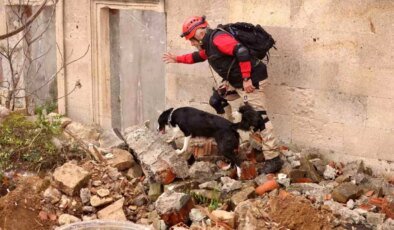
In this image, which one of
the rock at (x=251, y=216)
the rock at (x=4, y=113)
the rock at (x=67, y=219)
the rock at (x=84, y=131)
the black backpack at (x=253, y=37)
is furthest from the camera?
the rock at (x=84, y=131)

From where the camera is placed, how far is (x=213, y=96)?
8570 millimetres

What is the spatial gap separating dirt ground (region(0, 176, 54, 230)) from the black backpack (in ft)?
9.38

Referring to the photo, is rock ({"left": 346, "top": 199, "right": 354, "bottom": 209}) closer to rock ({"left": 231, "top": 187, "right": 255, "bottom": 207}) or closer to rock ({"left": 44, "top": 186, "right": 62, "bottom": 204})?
rock ({"left": 231, "top": 187, "right": 255, "bottom": 207})

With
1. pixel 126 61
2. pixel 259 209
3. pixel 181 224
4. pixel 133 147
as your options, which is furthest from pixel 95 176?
A: pixel 126 61

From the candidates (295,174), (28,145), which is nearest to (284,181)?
(295,174)

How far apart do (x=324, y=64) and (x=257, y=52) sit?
0.86 m

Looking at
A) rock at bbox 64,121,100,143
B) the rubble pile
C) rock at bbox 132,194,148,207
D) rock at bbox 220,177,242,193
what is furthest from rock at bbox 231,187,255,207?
rock at bbox 64,121,100,143

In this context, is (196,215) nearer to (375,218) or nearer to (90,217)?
(90,217)

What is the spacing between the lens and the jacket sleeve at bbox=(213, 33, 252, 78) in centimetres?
775

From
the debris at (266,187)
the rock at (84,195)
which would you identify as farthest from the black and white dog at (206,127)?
the rock at (84,195)

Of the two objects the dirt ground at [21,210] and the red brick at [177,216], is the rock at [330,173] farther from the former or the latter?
the dirt ground at [21,210]

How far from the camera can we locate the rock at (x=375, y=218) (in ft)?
22.9

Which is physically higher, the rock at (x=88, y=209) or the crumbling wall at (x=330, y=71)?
the crumbling wall at (x=330, y=71)

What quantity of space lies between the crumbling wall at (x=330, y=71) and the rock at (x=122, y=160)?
6.27ft
